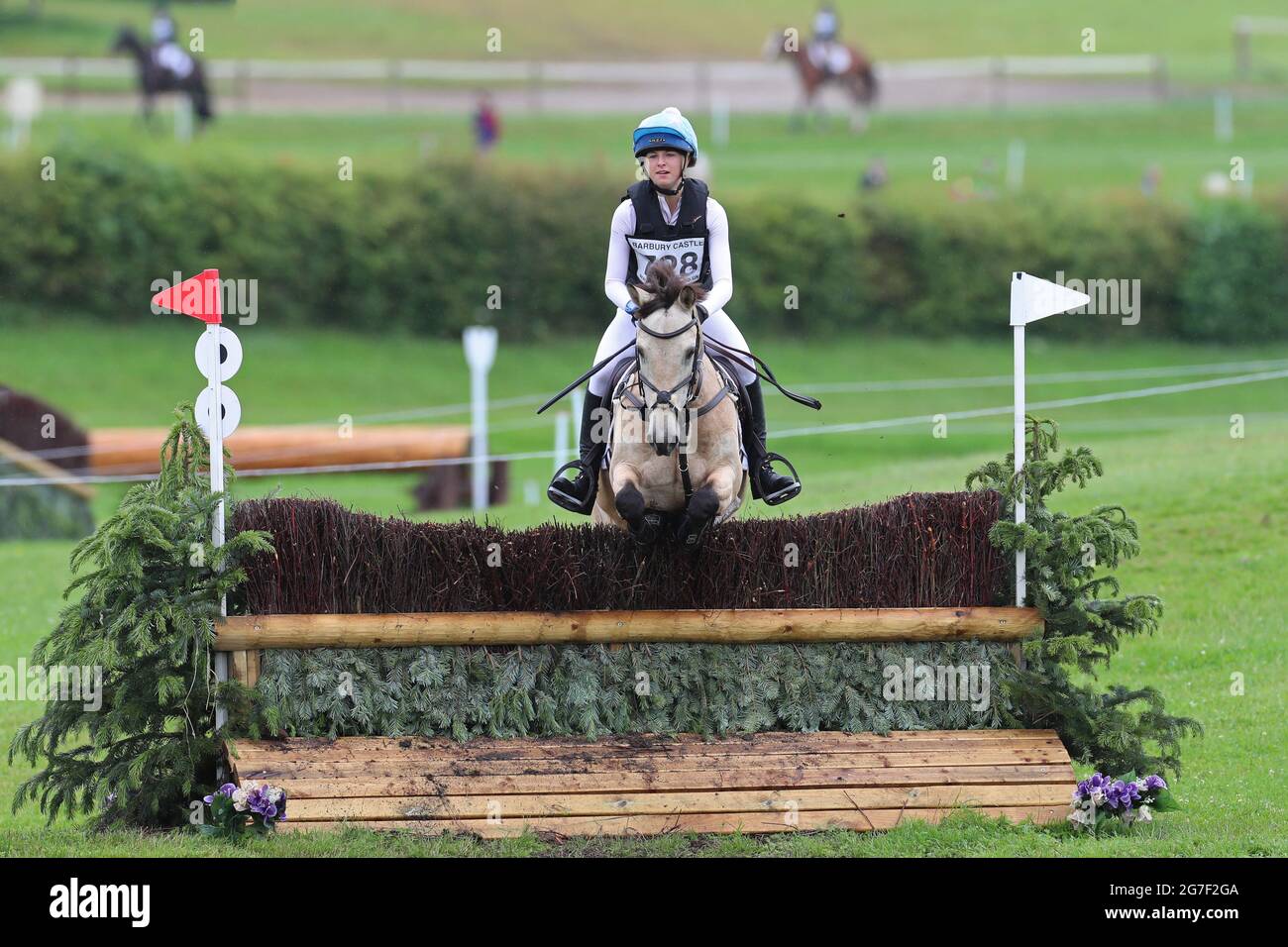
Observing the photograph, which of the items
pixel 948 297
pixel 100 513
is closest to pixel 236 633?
pixel 100 513

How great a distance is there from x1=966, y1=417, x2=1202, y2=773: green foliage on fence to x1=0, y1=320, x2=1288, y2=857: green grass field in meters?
0.43

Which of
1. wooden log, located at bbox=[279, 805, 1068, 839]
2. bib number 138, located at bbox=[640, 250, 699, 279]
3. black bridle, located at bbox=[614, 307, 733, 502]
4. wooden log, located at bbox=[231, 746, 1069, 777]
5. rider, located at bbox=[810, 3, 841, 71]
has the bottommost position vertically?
wooden log, located at bbox=[279, 805, 1068, 839]

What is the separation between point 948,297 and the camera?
1000 inches

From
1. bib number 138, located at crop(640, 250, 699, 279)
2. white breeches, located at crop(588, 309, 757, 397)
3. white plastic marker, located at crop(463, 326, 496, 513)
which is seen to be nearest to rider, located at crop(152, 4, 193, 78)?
white plastic marker, located at crop(463, 326, 496, 513)

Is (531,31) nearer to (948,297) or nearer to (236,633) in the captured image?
(948,297)

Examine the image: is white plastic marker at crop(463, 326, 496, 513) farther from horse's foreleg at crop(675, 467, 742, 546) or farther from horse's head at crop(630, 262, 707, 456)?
horse's head at crop(630, 262, 707, 456)

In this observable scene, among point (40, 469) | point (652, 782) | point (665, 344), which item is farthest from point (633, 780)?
point (40, 469)

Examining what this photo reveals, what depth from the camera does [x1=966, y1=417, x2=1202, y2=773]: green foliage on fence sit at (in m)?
8.02

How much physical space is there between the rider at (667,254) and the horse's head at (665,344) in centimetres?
26

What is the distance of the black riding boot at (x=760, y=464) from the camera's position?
334 inches

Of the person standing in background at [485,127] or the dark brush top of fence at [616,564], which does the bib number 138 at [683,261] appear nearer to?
the dark brush top of fence at [616,564]

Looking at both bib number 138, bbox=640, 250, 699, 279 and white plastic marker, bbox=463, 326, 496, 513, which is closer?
bib number 138, bbox=640, 250, 699, 279
